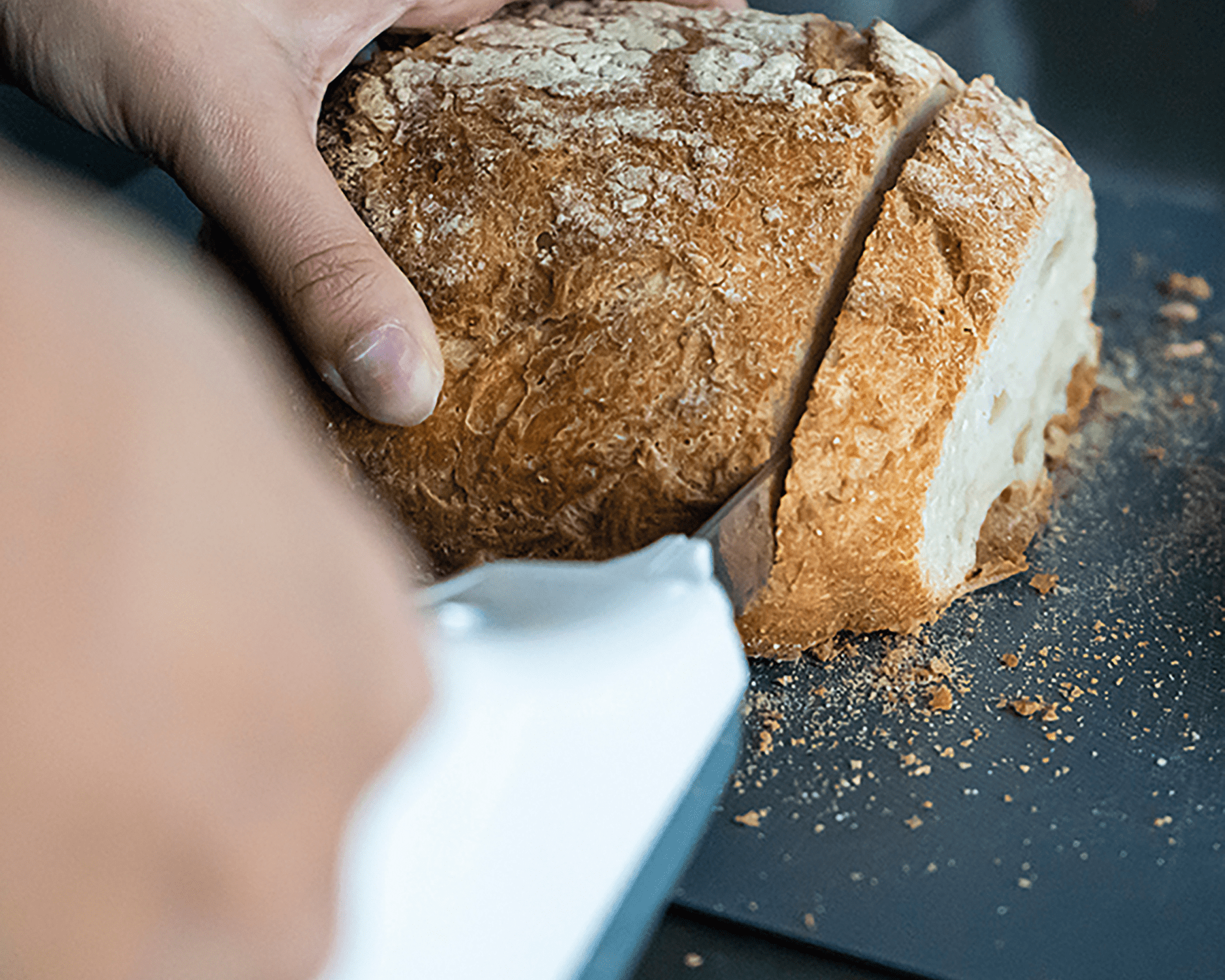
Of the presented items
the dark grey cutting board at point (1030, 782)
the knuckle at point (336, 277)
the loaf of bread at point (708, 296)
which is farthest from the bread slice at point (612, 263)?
the dark grey cutting board at point (1030, 782)

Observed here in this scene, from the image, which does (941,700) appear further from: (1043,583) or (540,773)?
(540,773)

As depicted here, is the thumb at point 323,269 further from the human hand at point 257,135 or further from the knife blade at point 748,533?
the knife blade at point 748,533

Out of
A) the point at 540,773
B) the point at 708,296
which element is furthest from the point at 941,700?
the point at 540,773

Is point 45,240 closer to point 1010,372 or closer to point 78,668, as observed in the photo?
point 78,668

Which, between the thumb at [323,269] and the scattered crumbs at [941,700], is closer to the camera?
the thumb at [323,269]

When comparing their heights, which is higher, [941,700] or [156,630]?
[156,630]

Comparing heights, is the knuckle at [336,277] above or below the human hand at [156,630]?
below
